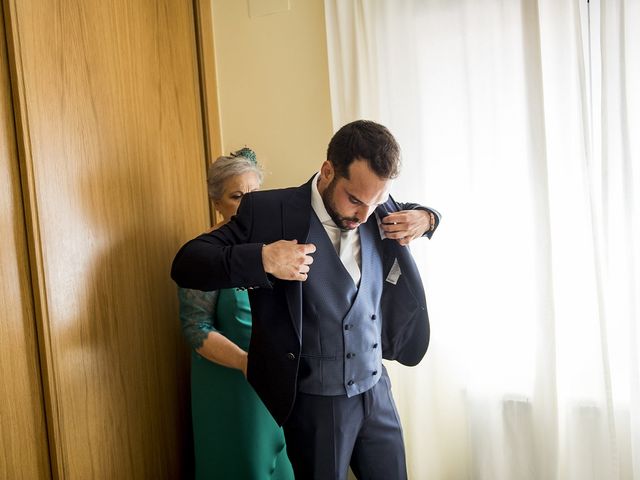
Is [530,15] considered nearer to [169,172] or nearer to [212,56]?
[212,56]

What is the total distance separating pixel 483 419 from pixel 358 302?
89cm

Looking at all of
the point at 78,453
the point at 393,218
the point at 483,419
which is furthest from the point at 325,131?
the point at 78,453

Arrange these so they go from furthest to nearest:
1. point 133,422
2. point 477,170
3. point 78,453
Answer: point 477,170
point 133,422
point 78,453

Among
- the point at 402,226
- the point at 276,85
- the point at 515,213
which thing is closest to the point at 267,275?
the point at 402,226

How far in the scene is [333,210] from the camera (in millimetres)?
1412

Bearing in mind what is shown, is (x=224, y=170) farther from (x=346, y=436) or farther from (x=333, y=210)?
(x=346, y=436)

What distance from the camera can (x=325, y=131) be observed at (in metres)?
2.12

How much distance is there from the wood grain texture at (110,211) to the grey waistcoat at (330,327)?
65cm

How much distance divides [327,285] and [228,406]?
0.65 metres

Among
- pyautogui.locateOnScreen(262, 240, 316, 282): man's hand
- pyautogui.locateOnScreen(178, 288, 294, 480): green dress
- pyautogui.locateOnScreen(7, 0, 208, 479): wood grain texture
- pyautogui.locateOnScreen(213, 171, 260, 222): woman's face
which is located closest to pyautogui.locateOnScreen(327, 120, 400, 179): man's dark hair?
pyautogui.locateOnScreen(262, 240, 316, 282): man's hand

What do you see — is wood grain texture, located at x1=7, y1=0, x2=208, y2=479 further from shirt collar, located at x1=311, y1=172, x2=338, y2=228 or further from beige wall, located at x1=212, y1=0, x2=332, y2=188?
shirt collar, located at x1=311, y1=172, x2=338, y2=228

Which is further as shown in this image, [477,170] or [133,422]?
[477,170]

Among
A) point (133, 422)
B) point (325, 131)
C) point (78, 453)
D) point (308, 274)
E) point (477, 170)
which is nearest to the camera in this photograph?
point (308, 274)

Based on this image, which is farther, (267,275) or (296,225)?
(296,225)
